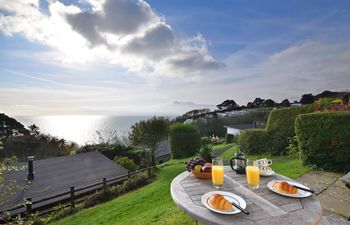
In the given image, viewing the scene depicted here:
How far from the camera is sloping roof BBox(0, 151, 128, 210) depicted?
24.4 ft

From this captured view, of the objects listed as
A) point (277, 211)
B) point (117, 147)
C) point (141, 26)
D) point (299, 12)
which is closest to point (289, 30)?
point (299, 12)

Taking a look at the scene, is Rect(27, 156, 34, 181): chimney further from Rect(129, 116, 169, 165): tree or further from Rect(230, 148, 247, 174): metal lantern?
Rect(230, 148, 247, 174): metal lantern

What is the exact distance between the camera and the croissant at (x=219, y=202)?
1.33 meters

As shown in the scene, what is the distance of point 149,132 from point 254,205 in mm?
11117

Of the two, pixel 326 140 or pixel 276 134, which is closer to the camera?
pixel 326 140

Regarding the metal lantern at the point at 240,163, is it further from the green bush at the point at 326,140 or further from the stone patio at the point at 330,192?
the green bush at the point at 326,140

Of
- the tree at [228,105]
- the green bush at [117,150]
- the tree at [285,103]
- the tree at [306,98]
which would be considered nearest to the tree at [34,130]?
the green bush at [117,150]

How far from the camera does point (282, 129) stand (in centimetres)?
789

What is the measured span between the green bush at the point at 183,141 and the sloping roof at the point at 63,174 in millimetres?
5117

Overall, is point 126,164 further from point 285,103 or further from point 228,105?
point 228,105

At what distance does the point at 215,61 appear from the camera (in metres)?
9.16

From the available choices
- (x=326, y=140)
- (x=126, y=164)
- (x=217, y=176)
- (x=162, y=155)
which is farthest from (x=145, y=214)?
(x=162, y=155)

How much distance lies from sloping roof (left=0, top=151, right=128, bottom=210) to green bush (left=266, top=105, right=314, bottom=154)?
25.5 ft

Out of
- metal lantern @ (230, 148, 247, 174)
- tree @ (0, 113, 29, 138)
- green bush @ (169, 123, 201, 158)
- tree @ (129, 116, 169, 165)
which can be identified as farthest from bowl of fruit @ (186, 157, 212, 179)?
tree @ (0, 113, 29, 138)
